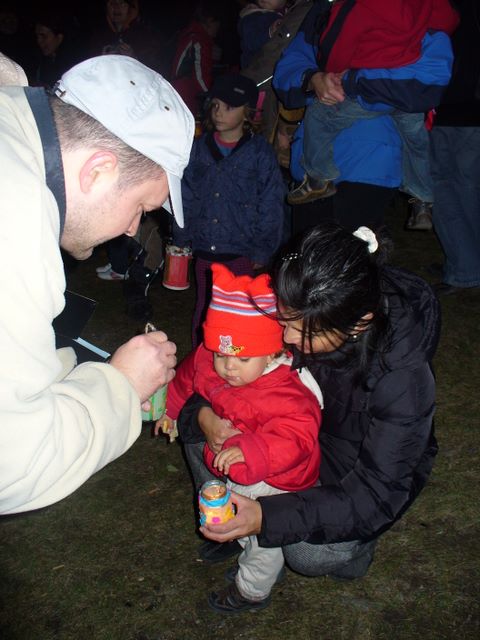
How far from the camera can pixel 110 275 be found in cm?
520

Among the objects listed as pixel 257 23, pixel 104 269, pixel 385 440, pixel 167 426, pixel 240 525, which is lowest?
pixel 104 269

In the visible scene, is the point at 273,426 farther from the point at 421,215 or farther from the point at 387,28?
the point at 421,215

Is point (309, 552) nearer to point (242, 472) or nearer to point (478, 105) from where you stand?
point (242, 472)

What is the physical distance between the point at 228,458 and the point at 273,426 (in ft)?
0.67

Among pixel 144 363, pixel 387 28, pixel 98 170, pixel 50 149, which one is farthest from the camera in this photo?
pixel 387 28

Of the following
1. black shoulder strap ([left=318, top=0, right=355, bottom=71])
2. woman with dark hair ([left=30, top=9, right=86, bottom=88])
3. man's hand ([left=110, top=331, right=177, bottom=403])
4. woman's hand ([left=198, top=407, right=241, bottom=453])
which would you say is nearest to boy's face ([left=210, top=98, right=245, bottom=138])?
black shoulder strap ([left=318, top=0, right=355, bottom=71])

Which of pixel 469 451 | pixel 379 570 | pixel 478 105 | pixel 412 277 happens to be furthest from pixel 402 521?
pixel 478 105

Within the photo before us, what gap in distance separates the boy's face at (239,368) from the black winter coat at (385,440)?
0.27 meters

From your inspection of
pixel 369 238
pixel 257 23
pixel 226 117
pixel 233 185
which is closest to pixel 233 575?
pixel 369 238

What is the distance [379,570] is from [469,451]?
1.05 m

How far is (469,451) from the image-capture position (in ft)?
10.8

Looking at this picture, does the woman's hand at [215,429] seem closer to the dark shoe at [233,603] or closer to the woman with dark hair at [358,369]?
the woman with dark hair at [358,369]

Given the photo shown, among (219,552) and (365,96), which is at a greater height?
(365,96)

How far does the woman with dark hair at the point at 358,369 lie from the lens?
179 cm
